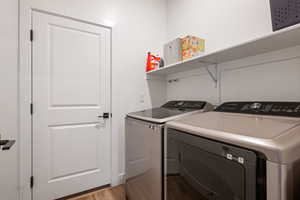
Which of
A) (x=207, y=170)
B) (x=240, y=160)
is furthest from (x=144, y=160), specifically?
(x=240, y=160)

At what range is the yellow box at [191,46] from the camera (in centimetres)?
160

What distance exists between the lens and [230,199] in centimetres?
63

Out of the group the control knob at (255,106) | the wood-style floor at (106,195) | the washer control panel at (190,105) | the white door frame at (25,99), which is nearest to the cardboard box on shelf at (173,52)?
the washer control panel at (190,105)

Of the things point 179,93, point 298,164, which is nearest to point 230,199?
point 298,164

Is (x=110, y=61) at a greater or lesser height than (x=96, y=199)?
greater

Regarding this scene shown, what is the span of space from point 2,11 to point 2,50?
36cm

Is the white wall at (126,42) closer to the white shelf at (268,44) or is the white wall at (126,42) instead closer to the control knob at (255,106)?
the white shelf at (268,44)

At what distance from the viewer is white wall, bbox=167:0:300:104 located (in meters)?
1.09

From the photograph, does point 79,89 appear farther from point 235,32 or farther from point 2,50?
point 235,32

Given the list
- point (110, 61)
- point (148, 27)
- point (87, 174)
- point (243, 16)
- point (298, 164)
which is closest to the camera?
point (298, 164)

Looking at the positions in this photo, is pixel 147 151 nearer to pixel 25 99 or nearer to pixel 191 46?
pixel 191 46

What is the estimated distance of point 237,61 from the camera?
1397 millimetres

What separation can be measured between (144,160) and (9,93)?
1479mm

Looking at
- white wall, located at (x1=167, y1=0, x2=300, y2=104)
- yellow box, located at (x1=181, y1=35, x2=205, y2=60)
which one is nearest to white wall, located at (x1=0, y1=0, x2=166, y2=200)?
white wall, located at (x1=167, y1=0, x2=300, y2=104)
